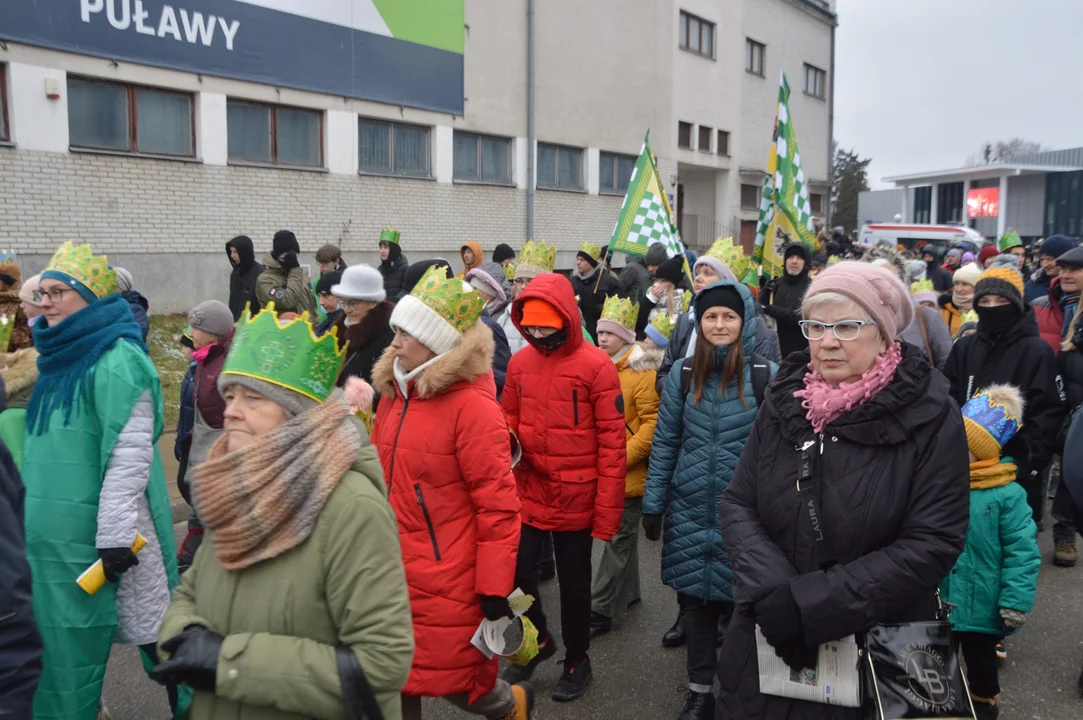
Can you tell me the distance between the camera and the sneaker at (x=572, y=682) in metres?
4.31

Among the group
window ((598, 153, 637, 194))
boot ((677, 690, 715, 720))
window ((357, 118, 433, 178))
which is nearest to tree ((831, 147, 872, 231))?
window ((598, 153, 637, 194))

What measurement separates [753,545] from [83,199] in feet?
43.2

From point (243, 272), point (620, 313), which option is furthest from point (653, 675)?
point (243, 272)

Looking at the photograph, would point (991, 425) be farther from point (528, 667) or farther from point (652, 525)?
point (528, 667)

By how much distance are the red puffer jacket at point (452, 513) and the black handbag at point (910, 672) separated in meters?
1.27

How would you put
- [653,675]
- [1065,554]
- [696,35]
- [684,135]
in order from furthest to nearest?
[696,35] → [684,135] → [1065,554] → [653,675]

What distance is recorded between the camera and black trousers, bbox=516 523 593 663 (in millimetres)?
4391

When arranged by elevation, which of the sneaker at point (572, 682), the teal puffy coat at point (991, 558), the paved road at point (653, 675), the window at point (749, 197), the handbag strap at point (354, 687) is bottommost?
the paved road at point (653, 675)

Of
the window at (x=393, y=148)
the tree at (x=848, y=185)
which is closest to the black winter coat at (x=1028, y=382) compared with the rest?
the window at (x=393, y=148)

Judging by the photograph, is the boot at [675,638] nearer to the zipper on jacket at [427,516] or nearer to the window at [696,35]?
the zipper on jacket at [427,516]

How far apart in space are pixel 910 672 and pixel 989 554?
77.3 inches

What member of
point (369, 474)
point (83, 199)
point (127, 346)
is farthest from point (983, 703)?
point (83, 199)

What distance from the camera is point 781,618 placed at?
2418 mm

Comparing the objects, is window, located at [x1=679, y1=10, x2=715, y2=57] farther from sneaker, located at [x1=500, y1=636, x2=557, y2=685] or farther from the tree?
the tree
